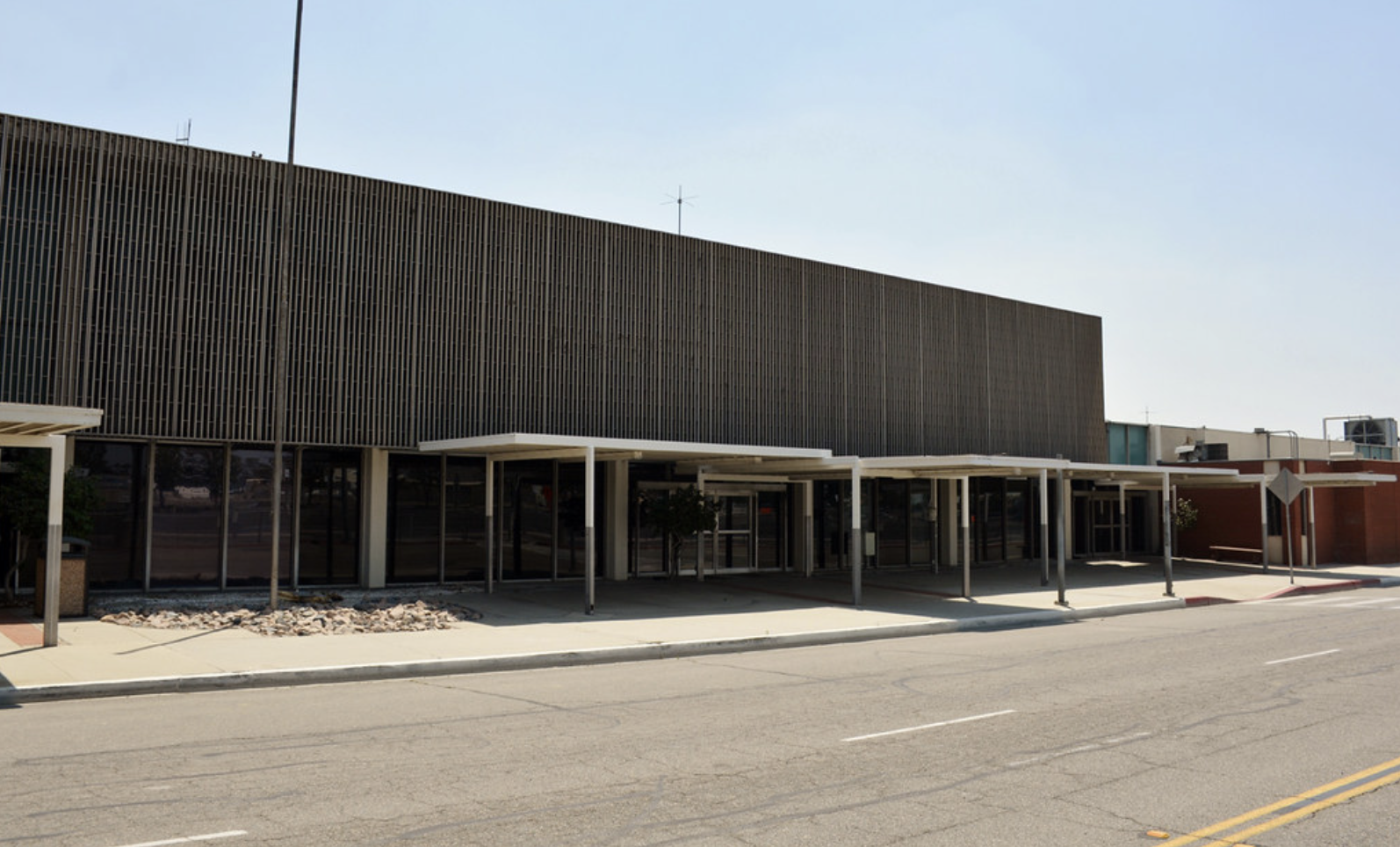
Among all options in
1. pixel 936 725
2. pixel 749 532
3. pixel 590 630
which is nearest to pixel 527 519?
pixel 749 532

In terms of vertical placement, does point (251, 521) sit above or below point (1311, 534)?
above

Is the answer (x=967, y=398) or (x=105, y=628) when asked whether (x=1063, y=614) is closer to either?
(x=967, y=398)

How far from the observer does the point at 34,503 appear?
17.6 meters

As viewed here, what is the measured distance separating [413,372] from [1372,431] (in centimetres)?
5606

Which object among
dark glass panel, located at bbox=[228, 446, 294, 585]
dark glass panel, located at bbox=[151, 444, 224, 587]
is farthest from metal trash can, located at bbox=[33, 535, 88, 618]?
dark glass panel, located at bbox=[228, 446, 294, 585]

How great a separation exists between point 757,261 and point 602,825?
73.9 ft

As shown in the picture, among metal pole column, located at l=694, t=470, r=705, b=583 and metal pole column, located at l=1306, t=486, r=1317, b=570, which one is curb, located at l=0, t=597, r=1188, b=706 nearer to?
metal pole column, located at l=694, t=470, r=705, b=583

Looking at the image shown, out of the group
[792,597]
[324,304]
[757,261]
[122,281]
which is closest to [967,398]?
[757,261]

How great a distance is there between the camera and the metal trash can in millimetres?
17141

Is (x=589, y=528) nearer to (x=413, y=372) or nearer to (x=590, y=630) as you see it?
(x=590, y=630)

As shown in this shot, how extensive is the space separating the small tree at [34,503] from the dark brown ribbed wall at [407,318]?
114cm

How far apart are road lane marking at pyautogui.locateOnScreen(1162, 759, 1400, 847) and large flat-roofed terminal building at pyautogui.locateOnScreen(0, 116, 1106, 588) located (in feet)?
43.1

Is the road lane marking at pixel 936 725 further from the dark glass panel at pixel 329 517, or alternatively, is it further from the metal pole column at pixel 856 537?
the dark glass panel at pixel 329 517

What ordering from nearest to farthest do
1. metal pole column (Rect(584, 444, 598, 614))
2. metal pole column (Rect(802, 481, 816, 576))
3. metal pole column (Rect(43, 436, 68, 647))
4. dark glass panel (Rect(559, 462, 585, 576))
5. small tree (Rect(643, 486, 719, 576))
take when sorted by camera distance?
metal pole column (Rect(43, 436, 68, 647))
metal pole column (Rect(584, 444, 598, 614))
small tree (Rect(643, 486, 719, 576))
dark glass panel (Rect(559, 462, 585, 576))
metal pole column (Rect(802, 481, 816, 576))
